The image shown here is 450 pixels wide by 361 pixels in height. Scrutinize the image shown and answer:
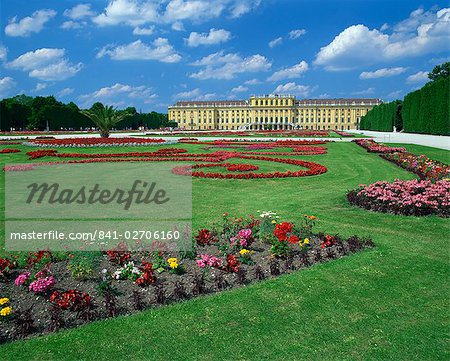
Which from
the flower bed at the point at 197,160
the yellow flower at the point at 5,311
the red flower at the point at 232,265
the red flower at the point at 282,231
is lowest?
the yellow flower at the point at 5,311

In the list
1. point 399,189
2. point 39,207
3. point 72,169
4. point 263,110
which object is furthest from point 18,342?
point 263,110

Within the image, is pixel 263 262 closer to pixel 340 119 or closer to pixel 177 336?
pixel 177 336

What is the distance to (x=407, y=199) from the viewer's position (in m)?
6.52

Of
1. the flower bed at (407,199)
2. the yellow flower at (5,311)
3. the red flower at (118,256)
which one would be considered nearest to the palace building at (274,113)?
the flower bed at (407,199)

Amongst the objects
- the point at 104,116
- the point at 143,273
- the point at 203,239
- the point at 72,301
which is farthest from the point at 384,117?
the point at 72,301

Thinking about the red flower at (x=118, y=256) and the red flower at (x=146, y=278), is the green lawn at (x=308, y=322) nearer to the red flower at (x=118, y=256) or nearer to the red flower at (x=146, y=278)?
the red flower at (x=146, y=278)

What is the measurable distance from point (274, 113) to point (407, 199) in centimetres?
11078

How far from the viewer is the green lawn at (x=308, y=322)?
2855mm

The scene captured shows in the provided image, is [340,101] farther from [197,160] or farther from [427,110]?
Answer: [197,160]

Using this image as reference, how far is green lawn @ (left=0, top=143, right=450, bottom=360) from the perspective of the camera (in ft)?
9.37

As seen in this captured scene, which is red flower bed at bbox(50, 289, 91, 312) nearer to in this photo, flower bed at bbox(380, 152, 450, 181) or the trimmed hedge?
flower bed at bbox(380, 152, 450, 181)

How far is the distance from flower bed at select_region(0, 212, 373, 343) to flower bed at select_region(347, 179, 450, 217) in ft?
6.15

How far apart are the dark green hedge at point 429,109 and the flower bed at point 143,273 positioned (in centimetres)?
2805

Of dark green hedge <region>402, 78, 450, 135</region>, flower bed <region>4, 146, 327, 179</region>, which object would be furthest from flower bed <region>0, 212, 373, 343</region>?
dark green hedge <region>402, 78, 450, 135</region>
